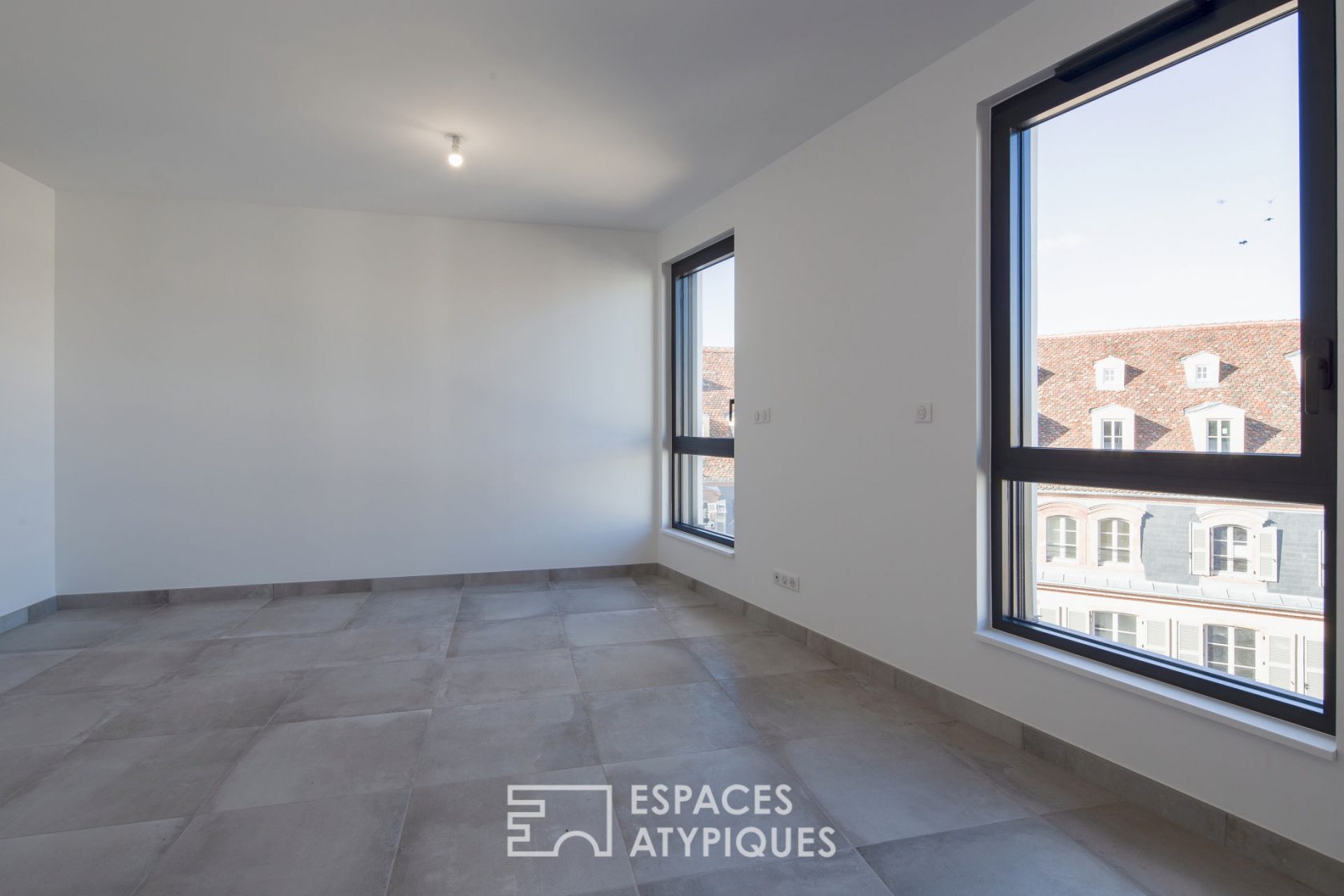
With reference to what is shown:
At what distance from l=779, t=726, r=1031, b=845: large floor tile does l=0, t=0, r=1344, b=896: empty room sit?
20mm

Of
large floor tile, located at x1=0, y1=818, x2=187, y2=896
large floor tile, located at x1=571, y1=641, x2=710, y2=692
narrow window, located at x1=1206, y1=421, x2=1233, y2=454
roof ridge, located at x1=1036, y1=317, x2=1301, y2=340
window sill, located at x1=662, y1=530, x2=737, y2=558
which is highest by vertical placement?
roof ridge, located at x1=1036, y1=317, x2=1301, y2=340

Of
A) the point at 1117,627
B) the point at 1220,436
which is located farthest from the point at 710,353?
the point at 1220,436

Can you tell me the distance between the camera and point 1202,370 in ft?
7.02

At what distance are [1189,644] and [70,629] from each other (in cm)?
581

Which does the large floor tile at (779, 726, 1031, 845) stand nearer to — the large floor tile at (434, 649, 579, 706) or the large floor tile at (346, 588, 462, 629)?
the large floor tile at (434, 649, 579, 706)

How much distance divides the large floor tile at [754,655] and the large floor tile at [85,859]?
87.8 inches

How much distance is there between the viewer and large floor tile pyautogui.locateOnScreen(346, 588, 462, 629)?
4355mm

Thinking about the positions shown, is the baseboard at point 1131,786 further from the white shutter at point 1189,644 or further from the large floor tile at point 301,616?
the large floor tile at point 301,616

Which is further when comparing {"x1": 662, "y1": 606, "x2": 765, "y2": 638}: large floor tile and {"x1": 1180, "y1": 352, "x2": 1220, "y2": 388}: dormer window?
{"x1": 662, "y1": 606, "x2": 765, "y2": 638}: large floor tile

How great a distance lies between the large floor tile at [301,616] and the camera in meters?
4.20

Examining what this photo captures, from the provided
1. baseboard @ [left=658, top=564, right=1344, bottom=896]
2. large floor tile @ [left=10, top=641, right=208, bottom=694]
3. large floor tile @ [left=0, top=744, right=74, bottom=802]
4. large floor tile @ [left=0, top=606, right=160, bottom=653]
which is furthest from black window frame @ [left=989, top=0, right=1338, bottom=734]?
large floor tile @ [left=0, top=606, right=160, bottom=653]

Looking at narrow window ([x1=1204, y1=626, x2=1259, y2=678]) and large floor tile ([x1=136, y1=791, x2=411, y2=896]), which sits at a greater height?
narrow window ([x1=1204, y1=626, x2=1259, y2=678])

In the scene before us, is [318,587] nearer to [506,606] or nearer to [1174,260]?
[506,606]

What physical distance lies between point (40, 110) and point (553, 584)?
4111 millimetres
